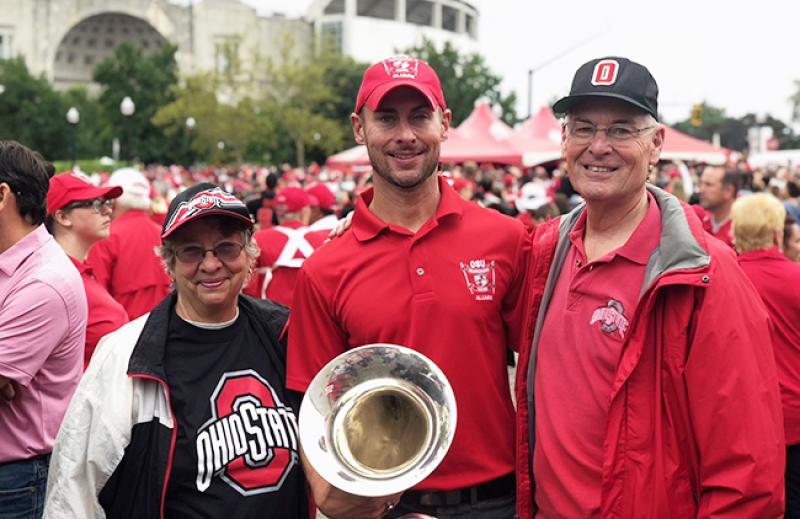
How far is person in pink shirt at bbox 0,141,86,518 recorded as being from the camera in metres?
3.18

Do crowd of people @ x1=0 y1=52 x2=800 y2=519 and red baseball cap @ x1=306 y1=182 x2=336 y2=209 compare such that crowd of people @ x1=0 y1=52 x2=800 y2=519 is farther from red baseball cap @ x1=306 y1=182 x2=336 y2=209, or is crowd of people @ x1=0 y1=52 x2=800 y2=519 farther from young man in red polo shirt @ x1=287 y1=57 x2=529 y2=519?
red baseball cap @ x1=306 y1=182 x2=336 y2=209

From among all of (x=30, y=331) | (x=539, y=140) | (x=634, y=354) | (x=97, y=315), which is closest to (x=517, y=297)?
(x=634, y=354)

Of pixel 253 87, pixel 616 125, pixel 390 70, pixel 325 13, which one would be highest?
pixel 325 13

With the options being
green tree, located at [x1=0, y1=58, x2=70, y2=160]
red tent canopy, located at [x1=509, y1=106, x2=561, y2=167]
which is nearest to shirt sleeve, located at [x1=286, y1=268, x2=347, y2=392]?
red tent canopy, located at [x1=509, y1=106, x2=561, y2=167]

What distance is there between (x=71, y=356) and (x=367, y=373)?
1.53 m

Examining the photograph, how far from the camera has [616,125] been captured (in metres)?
2.68

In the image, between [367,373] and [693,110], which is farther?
[693,110]

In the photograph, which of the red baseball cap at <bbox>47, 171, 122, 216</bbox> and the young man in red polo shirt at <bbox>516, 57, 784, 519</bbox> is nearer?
the young man in red polo shirt at <bbox>516, 57, 784, 519</bbox>

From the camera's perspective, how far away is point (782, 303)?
14.8ft

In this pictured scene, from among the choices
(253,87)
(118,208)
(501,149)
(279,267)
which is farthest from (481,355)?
(253,87)

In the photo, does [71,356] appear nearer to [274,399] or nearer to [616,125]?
[274,399]

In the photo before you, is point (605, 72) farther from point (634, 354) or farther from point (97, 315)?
point (97, 315)

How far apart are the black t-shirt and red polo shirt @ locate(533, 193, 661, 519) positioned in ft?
2.87

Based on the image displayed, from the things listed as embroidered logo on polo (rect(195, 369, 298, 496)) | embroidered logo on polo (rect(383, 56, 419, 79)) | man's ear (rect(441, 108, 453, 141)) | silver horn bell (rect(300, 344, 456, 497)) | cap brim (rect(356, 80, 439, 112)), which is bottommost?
embroidered logo on polo (rect(195, 369, 298, 496))
